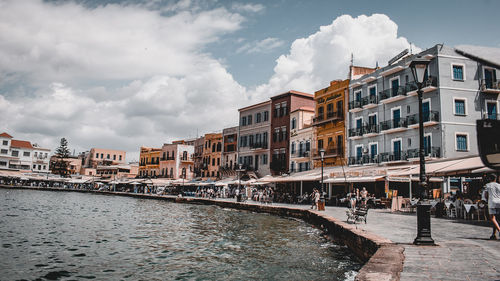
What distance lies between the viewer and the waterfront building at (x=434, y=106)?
1025 inches

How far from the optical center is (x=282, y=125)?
44500mm

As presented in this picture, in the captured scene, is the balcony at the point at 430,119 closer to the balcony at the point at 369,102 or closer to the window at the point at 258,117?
the balcony at the point at 369,102

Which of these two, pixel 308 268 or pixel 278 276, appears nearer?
pixel 278 276

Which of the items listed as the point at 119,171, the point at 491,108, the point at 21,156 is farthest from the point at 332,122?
the point at 21,156

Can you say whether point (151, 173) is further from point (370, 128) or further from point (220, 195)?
point (370, 128)

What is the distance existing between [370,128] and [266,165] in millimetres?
17281

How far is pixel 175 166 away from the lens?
6625cm

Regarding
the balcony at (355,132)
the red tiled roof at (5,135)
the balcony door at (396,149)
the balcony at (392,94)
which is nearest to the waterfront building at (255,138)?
the balcony at (355,132)

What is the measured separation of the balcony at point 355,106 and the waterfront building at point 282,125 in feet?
35.2

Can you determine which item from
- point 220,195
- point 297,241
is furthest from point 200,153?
point 297,241

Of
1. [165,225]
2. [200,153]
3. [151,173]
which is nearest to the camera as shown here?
[165,225]

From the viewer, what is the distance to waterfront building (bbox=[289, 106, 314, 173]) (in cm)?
3909

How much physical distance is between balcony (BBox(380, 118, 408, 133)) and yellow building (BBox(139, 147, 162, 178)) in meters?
50.7

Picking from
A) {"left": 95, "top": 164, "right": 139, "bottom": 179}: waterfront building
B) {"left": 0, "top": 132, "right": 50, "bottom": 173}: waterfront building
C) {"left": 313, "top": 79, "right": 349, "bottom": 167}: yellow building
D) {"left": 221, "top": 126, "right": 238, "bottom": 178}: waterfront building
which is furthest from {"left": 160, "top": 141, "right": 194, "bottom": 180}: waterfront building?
{"left": 0, "top": 132, "right": 50, "bottom": 173}: waterfront building
